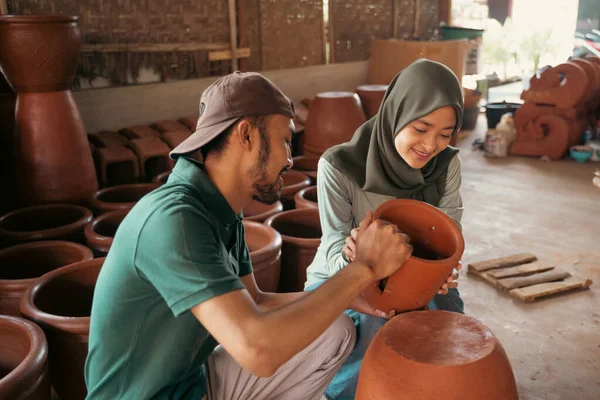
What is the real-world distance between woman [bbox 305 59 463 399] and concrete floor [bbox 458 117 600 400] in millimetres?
680

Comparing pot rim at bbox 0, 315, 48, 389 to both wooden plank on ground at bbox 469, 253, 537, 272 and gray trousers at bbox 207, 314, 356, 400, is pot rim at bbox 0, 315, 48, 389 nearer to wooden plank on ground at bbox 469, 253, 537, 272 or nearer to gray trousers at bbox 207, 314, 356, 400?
gray trousers at bbox 207, 314, 356, 400

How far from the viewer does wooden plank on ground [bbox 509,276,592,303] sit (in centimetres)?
308

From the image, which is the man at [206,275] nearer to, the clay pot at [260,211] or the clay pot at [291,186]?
the clay pot at [260,211]

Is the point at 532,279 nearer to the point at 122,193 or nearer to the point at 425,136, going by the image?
the point at 425,136

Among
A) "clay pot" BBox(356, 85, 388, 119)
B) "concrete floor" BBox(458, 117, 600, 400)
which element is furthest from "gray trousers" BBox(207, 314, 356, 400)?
"clay pot" BBox(356, 85, 388, 119)

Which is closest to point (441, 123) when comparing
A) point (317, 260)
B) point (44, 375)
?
point (317, 260)

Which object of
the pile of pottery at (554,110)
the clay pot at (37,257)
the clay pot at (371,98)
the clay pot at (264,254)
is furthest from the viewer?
the pile of pottery at (554,110)

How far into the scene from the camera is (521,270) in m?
3.38

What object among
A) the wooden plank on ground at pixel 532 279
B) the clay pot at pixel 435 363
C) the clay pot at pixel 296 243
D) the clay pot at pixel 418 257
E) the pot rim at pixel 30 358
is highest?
the clay pot at pixel 418 257

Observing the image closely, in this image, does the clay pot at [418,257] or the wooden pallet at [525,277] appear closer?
the clay pot at [418,257]

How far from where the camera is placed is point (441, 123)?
1.98 m

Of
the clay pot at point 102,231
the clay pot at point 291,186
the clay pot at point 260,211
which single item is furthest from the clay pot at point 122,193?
the clay pot at point 291,186

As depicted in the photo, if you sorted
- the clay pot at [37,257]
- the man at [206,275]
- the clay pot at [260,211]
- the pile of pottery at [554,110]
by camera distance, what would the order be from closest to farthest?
the man at [206,275] → the clay pot at [37,257] → the clay pot at [260,211] → the pile of pottery at [554,110]

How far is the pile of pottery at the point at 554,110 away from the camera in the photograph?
5926 mm
